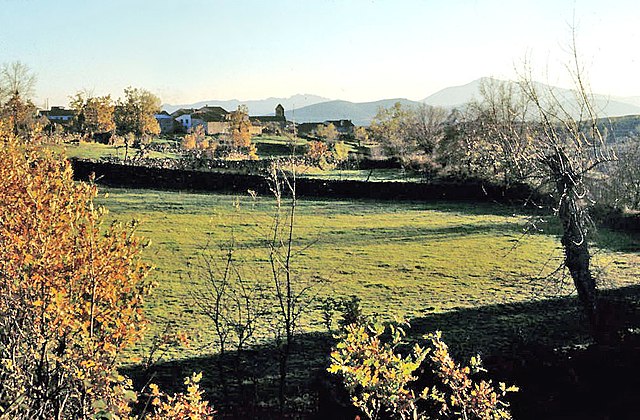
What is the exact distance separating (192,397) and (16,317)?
53.3 inches

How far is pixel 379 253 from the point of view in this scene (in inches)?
573

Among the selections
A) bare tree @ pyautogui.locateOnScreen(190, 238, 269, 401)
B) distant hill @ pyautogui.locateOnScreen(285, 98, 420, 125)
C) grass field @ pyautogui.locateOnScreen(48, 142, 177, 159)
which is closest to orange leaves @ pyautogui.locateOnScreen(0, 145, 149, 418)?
bare tree @ pyautogui.locateOnScreen(190, 238, 269, 401)

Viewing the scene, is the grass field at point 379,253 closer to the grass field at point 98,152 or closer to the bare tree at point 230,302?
the bare tree at point 230,302

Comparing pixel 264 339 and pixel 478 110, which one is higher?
pixel 478 110

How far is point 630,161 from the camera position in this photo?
20.0 meters

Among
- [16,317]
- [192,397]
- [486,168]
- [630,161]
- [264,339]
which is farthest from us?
[486,168]

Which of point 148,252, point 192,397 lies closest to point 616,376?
point 192,397

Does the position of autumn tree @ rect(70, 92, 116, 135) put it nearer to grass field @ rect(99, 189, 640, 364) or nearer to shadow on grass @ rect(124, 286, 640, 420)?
grass field @ rect(99, 189, 640, 364)

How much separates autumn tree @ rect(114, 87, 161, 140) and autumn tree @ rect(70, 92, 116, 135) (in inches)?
42.1

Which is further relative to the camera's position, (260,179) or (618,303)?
(260,179)

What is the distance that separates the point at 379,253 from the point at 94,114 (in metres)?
44.8

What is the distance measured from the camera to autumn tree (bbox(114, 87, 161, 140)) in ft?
171

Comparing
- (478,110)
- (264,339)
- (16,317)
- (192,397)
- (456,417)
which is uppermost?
(478,110)

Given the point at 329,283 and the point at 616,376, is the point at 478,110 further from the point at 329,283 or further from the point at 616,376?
the point at 616,376
